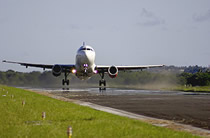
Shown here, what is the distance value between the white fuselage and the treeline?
799 inches

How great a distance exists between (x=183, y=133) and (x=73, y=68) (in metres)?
36.2

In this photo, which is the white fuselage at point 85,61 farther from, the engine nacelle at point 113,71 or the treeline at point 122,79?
the treeline at point 122,79

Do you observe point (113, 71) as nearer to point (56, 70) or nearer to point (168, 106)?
point (56, 70)

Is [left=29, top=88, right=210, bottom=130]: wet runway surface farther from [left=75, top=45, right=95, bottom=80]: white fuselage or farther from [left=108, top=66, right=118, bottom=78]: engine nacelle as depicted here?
[left=108, top=66, right=118, bottom=78]: engine nacelle

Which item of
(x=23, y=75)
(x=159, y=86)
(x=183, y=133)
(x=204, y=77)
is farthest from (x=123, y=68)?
(x=183, y=133)

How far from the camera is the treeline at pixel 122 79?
6056 cm

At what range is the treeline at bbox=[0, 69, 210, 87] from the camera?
60.6 m

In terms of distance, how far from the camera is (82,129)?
11.3m

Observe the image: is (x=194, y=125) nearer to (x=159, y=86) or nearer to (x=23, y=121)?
(x=23, y=121)

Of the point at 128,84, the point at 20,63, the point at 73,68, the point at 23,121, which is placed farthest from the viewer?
the point at 128,84

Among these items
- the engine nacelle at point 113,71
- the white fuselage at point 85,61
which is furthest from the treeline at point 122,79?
the white fuselage at point 85,61

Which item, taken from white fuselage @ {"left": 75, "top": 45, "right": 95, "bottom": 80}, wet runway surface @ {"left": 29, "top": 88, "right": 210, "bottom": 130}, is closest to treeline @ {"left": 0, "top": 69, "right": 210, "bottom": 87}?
white fuselage @ {"left": 75, "top": 45, "right": 95, "bottom": 80}

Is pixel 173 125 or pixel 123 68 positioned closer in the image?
pixel 173 125

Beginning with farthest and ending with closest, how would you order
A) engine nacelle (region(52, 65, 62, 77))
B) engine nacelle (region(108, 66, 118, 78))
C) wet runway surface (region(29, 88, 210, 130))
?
engine nacelle (region(108, 66, 118, 78))
engine nacelle (region(52, 65, 62, 77))
wet runway surface (region(29, 88, 210, 130))
